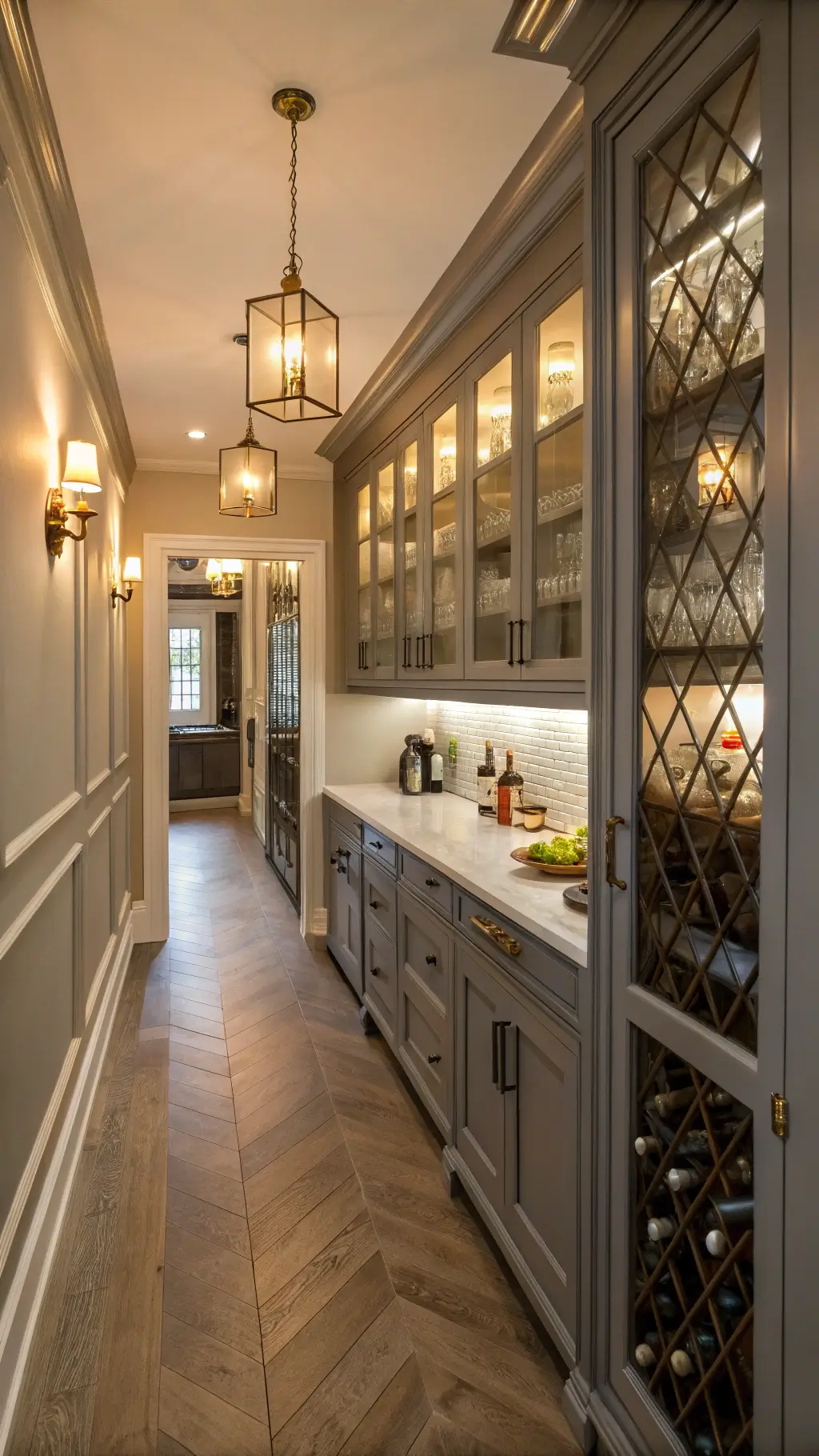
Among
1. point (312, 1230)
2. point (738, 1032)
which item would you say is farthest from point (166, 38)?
point (312, 1230)

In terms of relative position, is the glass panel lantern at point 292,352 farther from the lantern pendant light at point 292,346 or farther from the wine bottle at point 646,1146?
the wine bottle at point 646,1146

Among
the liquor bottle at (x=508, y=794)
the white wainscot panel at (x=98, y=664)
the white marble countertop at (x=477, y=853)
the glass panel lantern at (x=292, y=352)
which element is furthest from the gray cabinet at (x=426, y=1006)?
the glass panel lantern at (x=292, y=352)

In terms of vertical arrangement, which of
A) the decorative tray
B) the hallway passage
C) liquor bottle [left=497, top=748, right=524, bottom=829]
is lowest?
the hallway passage

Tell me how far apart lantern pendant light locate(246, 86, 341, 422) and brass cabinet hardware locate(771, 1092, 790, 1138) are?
1604 millimetres

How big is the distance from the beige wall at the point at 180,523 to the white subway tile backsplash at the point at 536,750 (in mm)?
1098

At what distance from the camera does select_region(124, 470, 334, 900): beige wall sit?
14.8 ft

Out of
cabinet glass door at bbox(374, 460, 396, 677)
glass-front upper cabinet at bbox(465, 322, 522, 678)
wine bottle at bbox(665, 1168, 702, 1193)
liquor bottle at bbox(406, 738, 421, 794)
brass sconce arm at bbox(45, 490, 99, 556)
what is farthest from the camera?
liquor bottle at bbox(406, 738, 421, 794)

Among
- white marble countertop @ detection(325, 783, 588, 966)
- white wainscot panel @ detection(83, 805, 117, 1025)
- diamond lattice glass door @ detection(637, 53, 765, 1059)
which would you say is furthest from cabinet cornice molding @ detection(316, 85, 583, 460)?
white wainscot panel @ detection(83, 805, 117, 1025)

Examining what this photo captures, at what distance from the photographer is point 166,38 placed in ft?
5.14

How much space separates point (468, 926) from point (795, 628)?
143 cm

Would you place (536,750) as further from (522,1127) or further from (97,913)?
(97,913)

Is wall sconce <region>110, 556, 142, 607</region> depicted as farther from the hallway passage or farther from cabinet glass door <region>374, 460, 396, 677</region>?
the hallway passage

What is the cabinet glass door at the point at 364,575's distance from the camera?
405 centimetres

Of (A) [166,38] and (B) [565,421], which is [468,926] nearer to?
(B) [565,421]
